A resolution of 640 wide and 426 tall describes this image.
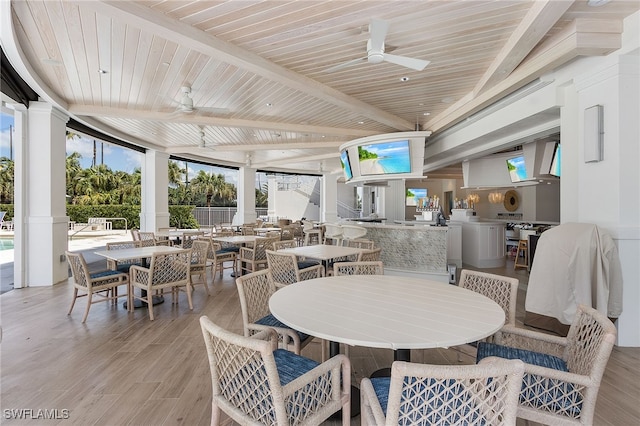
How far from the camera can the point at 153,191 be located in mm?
9312

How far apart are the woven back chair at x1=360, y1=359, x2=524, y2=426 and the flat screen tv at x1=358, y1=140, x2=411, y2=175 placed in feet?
17.9

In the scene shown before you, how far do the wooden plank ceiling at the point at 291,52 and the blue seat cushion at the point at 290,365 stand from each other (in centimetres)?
268

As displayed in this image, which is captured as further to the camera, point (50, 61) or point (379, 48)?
point (50, 61)

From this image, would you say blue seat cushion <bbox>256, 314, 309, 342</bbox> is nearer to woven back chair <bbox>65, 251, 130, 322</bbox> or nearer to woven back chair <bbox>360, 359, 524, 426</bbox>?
woven back chair <bbox>360, 359, 524, 426</bbox>

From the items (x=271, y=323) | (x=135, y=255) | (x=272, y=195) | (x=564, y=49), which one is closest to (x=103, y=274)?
(x=135, y=255)

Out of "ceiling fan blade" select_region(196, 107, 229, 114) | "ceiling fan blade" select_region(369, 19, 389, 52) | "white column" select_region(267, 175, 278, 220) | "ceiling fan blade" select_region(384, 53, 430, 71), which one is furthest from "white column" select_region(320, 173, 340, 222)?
"ceiling fan blade" select_region(369, 19, 389, 52)

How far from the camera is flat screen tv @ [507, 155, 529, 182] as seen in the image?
24.4 ft

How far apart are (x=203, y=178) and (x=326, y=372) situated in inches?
881

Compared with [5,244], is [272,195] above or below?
above

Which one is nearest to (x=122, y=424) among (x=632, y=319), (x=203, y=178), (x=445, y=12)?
(x=445, y=12)

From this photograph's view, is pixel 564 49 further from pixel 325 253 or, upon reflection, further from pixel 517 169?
pixel 517 169

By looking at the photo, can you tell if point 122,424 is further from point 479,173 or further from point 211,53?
point 479,173

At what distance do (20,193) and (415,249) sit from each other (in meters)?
6.80

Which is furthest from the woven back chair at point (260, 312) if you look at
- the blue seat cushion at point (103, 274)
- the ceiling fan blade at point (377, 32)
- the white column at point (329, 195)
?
the white column at point (329, 195)
